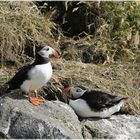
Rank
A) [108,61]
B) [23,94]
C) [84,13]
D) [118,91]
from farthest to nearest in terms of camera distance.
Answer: [84,13], [108,61], [118,91], [23,94]

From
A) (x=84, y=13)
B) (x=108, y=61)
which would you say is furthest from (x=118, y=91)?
(x=84, y=13)

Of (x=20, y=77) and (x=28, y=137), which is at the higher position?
(x=20, y=77)

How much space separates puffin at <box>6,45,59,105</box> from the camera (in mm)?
6539

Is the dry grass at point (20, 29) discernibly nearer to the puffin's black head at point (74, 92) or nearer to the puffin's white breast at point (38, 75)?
the puffin's black head at point (74, 92)

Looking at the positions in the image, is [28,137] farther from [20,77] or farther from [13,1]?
[13,1]

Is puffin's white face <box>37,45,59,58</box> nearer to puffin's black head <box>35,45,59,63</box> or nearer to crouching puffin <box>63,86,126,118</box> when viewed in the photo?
puffin's black head <box>35,45,59,63</box>

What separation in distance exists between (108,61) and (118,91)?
2.54 ft

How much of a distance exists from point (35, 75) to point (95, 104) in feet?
2.75

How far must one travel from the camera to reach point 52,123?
6.33m

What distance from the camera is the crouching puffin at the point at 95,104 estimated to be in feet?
22.6

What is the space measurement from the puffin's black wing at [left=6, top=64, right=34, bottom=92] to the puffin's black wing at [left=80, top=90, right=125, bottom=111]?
81 cm

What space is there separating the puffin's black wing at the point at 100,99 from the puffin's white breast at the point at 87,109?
48 millimetres

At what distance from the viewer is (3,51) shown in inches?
307

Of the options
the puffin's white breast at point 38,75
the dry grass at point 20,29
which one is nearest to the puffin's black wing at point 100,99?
the puffin's white breast at point 38,75
